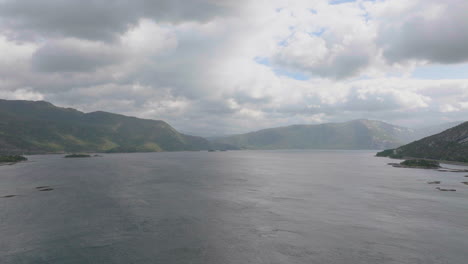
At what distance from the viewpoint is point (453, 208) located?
279ft

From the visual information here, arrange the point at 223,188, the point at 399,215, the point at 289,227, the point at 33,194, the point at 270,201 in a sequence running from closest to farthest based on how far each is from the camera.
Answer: the point at 289,227 < the point at 399,215 < the point at 270,201 < the point at 33,194 < the point at 223,188

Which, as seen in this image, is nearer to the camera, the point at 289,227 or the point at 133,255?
the point at 133,255

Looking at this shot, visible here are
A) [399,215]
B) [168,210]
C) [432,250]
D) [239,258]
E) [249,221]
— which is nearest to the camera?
[239,258]

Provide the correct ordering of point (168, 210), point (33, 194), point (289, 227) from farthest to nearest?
1. point (33, 194)
2. point (168, 210)
3. point (289, 227)

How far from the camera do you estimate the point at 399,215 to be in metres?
76.3

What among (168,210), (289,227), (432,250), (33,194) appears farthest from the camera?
(33,194)

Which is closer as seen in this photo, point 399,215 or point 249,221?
point 249,221

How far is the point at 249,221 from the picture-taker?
70812 millimetres

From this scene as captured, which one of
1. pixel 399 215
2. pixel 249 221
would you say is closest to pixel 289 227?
pixel 249 221

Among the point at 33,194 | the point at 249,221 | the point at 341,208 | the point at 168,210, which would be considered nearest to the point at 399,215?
the point at 341,208

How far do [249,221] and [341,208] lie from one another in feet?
110

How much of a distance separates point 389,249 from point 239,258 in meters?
29.6

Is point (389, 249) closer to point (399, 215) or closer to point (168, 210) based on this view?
point (399, 215)

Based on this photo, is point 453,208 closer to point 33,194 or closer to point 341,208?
point 341,208
